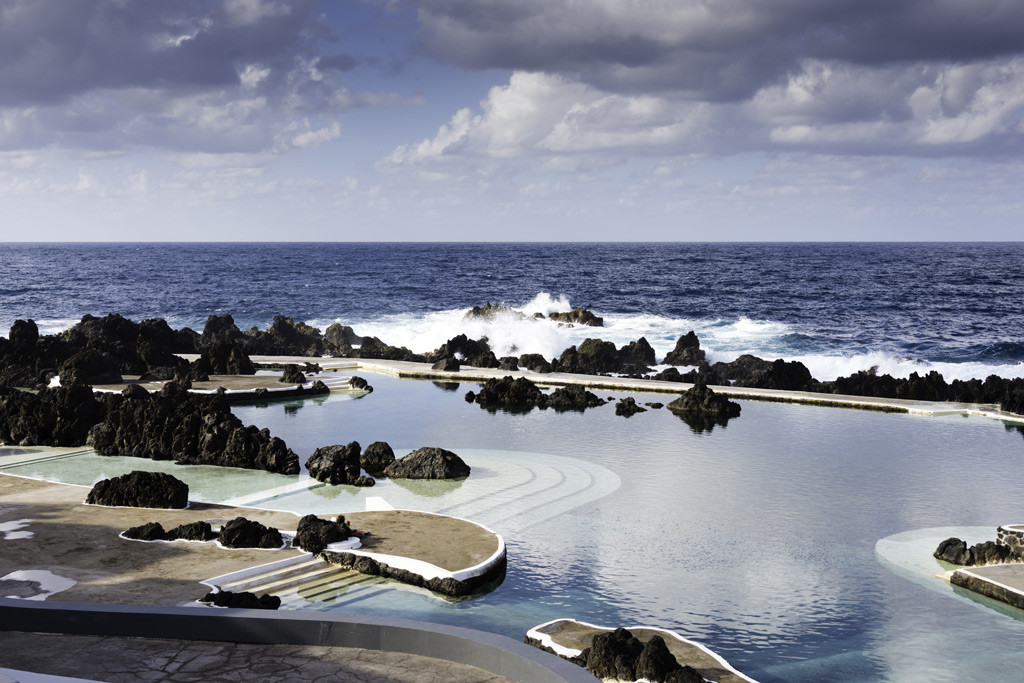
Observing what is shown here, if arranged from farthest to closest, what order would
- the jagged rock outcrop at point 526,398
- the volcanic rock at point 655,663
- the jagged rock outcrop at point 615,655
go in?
the jagged rock outcrop at point 526,398
the jagged rock outcrop at point 615,655
the volcanic rock at point 655,663

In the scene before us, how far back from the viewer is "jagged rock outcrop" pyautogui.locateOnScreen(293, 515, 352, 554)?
772 inches

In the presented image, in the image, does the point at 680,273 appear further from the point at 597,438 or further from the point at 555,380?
the point at 597,438

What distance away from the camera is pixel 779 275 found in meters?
129

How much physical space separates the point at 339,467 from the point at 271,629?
1488cm

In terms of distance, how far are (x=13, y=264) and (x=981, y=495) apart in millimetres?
177334

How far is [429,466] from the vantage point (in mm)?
27156

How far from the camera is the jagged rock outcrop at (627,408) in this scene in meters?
38.3

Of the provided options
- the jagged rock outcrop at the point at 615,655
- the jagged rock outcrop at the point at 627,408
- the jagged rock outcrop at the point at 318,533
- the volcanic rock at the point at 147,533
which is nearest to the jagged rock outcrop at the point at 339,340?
the jagged rock outcrop at the point at 627,408

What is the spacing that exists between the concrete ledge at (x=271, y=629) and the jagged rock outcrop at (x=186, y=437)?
15.2 meters

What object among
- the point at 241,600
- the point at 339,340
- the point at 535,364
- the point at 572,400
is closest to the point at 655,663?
the point at 241,600

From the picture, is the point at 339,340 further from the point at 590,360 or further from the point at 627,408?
the point at 627,408

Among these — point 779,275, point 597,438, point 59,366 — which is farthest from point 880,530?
point 779,275

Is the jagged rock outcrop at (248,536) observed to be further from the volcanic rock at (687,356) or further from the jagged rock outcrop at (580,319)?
the jagged rock outcrop at (580,319)

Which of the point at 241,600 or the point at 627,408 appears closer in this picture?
the point at 241,600
